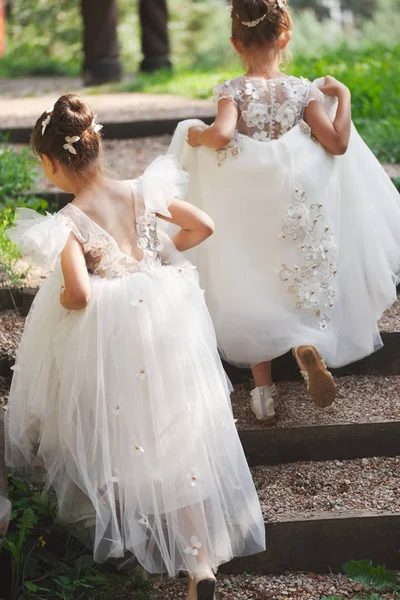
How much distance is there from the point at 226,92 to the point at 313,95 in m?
0.36

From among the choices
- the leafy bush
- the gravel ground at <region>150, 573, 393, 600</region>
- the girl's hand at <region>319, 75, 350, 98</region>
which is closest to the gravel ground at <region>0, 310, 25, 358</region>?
the leafy bush

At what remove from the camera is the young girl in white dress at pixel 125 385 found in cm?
273

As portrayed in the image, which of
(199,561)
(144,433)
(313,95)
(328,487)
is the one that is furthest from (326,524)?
(313,95)

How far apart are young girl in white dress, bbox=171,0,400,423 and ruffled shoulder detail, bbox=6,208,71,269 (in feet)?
3.05

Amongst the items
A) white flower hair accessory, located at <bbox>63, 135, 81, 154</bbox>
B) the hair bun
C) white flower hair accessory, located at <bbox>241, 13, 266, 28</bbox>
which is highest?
white flower hair accessory, located at <bbox>241, 13, 266, 28</bbox>

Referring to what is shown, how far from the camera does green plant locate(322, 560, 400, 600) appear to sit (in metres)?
2.81

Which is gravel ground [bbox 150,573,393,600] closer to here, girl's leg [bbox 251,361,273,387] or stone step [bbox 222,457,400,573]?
stone step [bbox 222,457,400,573]

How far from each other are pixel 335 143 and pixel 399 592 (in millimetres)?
1739

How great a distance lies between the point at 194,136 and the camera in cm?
357

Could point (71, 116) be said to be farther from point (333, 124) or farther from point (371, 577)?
point (371, 577)

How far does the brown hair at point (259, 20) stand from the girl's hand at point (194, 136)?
374 millimetres

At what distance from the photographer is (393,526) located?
3025 millimetres

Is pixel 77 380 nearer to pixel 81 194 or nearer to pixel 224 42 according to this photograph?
pixel 81 194

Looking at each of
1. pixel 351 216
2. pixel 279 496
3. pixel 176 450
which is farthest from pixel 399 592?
pixel 351 216
